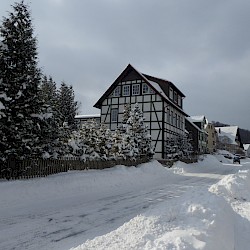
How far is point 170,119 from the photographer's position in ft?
123

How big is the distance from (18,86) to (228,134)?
10873 centimetres

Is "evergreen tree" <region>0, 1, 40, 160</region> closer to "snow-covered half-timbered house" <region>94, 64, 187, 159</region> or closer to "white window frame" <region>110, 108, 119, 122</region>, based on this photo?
"snow-covered half-timbered house" <region>94, 64, 187, 159</region>

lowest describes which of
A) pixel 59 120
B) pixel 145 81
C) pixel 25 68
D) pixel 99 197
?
pixel 99 197

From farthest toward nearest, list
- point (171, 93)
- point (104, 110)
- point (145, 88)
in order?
point (171, 93) → point (104, 110) → point (145, 88)

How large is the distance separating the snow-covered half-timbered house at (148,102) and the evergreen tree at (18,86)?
22689mm

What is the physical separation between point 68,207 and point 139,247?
18.6 ft

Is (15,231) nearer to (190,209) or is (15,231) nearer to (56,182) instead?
(190,209)

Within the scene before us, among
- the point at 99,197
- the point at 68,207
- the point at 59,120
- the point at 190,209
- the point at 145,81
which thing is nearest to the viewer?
the point at 190,209

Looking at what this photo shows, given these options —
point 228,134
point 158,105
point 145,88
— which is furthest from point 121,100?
point 228,134

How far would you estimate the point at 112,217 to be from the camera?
8695 mm

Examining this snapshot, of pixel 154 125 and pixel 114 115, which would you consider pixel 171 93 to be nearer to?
pixel 154 125

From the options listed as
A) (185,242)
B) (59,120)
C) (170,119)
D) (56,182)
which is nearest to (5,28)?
(59,120)

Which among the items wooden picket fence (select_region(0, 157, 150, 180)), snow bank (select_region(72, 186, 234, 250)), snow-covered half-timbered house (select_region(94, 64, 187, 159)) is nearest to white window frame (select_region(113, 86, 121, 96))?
snow-covered half-timbered house (select_region(94, 64, 187, 159))

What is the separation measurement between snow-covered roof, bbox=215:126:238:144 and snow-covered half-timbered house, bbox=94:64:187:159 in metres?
68.6
